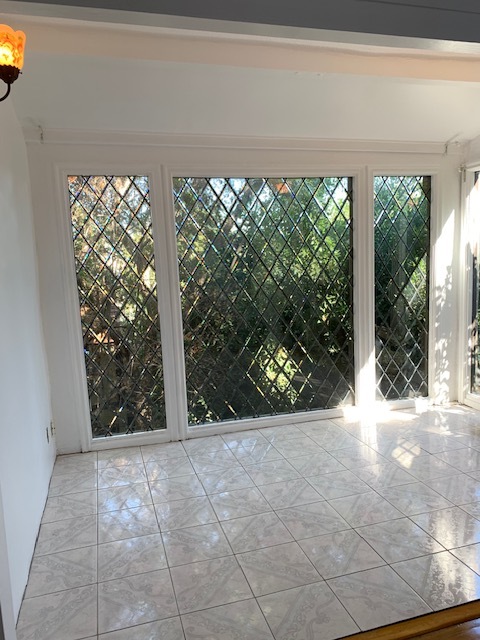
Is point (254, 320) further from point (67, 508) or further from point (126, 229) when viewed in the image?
point (67, 508)

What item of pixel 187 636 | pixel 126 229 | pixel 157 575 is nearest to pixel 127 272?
pixel 126 229

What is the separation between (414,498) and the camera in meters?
2.56

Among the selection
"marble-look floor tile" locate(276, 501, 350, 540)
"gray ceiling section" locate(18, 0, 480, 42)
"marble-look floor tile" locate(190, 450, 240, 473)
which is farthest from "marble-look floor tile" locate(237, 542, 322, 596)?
"gray ceiling section" locate(18, 0, 480, 42)

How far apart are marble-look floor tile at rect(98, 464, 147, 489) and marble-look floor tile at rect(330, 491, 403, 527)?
3.97 feet

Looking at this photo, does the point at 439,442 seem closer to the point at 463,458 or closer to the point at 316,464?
the point at 463,458

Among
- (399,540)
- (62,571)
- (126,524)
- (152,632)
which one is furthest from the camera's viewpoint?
(126,524)

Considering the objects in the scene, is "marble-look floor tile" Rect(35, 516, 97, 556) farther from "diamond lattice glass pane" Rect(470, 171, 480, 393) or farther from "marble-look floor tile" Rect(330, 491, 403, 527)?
"diamond lattice glass pane" Rect(470, 171, 480, 393)

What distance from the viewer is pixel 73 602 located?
73.7 inches

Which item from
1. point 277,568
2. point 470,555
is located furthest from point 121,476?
point 470,555

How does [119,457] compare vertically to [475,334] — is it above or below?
below

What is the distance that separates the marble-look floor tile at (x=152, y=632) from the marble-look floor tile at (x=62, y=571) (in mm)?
336

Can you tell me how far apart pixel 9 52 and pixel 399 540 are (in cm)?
256

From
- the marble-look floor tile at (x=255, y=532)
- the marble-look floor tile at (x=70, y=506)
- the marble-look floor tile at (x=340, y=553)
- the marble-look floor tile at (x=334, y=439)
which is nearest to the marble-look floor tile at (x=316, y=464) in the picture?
Result: the marble-look floor tile at (x=334, y=439)

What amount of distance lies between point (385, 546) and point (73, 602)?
4.51ft
